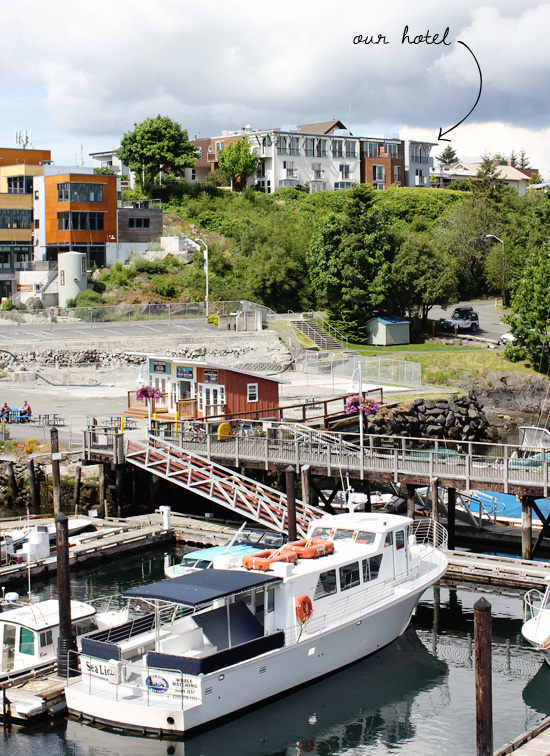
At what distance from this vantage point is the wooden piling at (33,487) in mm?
40094

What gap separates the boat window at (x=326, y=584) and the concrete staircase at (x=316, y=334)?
156 ft

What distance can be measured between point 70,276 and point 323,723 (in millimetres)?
62587

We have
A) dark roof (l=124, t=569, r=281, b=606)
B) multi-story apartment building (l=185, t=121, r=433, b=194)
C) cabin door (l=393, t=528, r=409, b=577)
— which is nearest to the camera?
dark roof (l=124, t=569, r=281, b=606)

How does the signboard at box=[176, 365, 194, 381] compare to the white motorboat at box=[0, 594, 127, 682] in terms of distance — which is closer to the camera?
the white motorboat at box=[0, 594, 127, 682]

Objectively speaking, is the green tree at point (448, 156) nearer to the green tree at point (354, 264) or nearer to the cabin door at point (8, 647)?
the green tree at point (354, 264)

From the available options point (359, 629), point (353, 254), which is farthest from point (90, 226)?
point (359, 629)

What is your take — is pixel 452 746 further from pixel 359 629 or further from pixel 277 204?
pixel 277 204

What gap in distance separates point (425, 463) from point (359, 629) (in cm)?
926

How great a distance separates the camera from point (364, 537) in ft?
85.7

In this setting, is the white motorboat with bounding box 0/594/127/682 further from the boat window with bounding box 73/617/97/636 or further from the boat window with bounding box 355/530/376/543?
the boat window with bounding box 355/530/376/543

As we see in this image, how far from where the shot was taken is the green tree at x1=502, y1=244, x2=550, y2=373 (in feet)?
226

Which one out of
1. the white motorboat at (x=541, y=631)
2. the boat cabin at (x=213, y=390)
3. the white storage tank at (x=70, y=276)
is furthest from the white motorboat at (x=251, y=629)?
the white storage tank at (x=70, y=276)

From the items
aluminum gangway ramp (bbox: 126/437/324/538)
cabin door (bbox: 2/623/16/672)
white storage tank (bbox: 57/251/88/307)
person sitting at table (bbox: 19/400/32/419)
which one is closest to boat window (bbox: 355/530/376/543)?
aluminum gangway ramp (bbox: 126/437/324/538)

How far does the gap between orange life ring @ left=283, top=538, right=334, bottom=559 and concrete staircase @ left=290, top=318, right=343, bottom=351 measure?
4641 centimetres
